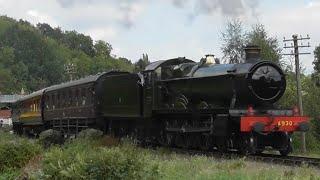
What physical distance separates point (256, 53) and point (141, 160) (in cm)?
923

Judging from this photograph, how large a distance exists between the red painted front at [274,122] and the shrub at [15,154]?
621cm

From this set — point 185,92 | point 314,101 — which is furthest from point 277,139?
point 314,101

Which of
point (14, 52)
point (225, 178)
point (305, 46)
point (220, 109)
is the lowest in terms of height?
point (225, 178)

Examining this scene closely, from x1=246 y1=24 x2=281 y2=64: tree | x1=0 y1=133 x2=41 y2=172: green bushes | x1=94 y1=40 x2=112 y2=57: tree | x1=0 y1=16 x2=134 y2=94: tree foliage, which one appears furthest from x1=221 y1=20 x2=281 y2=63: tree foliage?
x1=94 y1=40 x2=112 y2=57: tree

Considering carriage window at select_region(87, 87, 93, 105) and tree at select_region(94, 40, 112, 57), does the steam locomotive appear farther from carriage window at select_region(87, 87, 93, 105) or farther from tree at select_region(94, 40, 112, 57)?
tree at select_region(94, 40, 112, 57)

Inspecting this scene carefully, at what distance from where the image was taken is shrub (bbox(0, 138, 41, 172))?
15.5 metres

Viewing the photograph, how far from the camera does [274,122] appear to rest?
55.6 ft

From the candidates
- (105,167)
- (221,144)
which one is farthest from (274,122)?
(105,167)

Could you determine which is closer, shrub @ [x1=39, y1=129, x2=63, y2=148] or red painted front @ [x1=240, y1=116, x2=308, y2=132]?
red painted front @ [x1=240, y1=116, x2=308, y2=132]

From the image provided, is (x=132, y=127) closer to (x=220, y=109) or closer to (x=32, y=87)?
(x=220, y=109)

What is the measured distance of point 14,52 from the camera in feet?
584

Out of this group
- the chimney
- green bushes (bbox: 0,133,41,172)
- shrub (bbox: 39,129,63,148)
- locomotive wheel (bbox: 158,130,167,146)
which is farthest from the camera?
shrub (bbox: 39,129,63,148)

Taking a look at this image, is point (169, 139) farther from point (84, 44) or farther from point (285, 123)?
point (84, 44)

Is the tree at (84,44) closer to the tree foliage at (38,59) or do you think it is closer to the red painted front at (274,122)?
the tree foliage at (38,59)
